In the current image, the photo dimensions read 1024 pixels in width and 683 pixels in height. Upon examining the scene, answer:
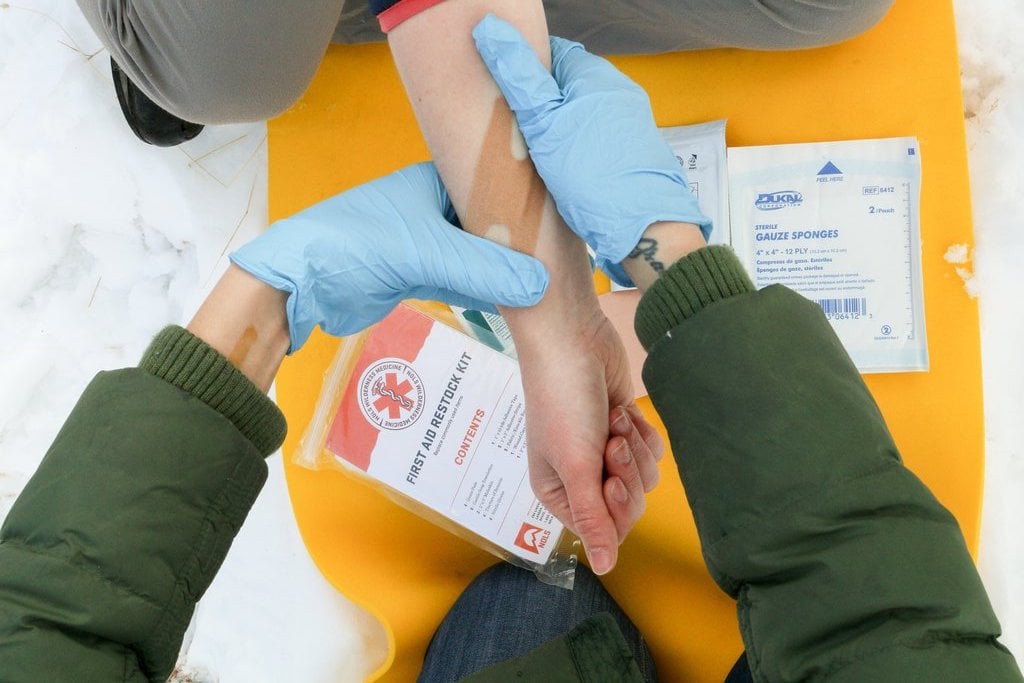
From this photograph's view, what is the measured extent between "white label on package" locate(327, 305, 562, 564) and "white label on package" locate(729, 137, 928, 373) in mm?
374

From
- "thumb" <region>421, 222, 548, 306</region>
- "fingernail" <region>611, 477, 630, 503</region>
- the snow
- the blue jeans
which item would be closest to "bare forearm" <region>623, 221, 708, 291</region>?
"thumb" <region>421, 222, 548, 306</region>

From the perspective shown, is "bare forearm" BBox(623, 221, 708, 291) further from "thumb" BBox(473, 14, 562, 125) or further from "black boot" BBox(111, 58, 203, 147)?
"black boot" BBox(111, 58, 203, 147)

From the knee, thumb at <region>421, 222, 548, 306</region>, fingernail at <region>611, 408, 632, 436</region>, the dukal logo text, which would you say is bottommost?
fingernail at <region>611, 408, 632, 436</region>

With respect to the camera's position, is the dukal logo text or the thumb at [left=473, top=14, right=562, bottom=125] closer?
the thumb at [left=473, top=14, right=562, bottom=125]

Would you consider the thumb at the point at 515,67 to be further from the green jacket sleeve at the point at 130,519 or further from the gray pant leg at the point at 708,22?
the green jacket sleeve at the point at 130,519

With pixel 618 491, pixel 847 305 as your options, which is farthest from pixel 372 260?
pixel 847 305

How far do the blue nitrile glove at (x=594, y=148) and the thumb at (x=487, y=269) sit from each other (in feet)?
0.22

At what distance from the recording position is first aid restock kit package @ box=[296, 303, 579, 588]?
0.98 metres

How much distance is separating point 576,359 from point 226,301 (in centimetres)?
35

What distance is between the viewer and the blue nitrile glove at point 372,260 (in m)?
0.75

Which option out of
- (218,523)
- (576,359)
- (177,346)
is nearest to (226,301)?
(177,346)

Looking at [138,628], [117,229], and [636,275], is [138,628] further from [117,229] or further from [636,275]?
[117,229]

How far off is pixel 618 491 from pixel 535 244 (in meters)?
0.27

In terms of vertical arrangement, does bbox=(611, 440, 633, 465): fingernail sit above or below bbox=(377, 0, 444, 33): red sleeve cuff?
below
